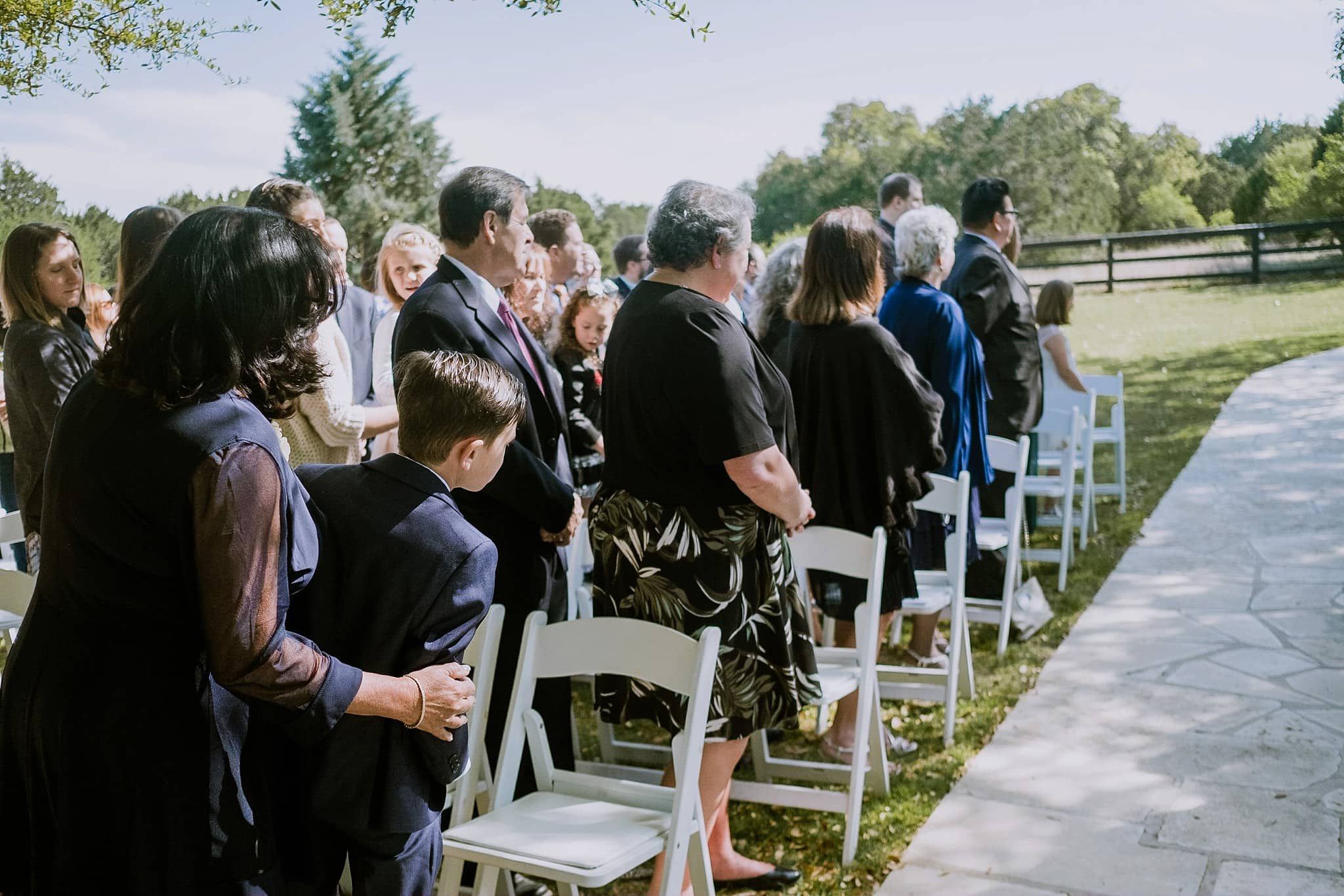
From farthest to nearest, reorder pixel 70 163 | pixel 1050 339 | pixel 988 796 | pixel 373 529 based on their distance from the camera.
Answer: pixel 1050 339 < pixel 70 163 < pixel 988 796 < pixel 373 529

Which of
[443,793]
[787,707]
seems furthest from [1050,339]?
[443,793]

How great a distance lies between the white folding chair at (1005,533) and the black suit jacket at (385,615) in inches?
138

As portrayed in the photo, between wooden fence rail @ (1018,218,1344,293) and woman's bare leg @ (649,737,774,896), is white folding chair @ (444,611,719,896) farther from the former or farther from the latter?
wooden fence rail @ (1018,218,1344,293)

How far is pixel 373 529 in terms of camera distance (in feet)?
6.55

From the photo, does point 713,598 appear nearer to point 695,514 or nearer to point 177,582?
point 695,514

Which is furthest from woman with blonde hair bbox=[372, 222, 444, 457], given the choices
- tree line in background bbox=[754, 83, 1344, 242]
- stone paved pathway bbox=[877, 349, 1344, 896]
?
tree line in background bbox=[754, 83, 1344, 242]

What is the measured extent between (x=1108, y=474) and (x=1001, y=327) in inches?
146

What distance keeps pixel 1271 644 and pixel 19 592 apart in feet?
16.6

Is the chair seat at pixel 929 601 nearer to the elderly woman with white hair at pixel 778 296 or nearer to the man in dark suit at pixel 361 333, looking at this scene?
the elderly woman with white hair at pixel 778 296

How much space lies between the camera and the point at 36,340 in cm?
396

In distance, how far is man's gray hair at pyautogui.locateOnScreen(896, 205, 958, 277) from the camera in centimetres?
483

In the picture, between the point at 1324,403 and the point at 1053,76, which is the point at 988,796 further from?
the point at 1053,76

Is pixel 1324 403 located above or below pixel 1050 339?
below

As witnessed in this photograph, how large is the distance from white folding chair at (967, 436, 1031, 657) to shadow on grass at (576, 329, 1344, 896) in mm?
186
